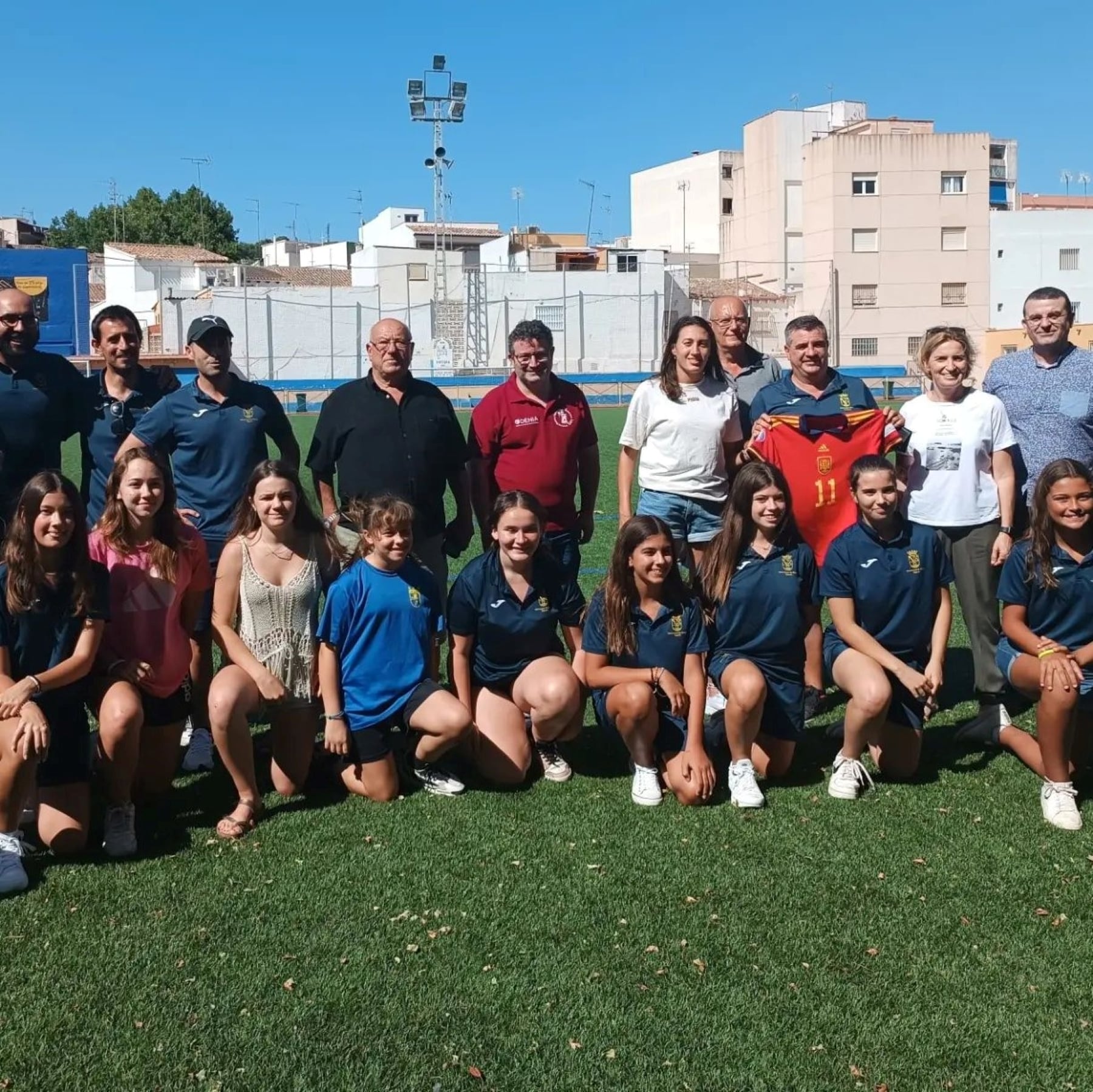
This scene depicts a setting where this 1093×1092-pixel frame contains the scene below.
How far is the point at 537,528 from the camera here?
→ 4.97m

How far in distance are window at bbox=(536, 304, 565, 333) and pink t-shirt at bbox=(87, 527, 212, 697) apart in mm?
46027

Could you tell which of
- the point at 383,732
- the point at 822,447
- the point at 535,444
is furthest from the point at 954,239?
the point at 383,732

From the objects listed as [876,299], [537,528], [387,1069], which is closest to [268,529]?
[537,528]

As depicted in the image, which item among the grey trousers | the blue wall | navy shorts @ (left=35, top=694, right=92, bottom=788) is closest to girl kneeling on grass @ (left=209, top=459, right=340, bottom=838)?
navy shorts @ (left=35, top=694, right=92, bottom=788)

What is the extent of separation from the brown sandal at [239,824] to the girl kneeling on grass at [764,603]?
187 centimetres

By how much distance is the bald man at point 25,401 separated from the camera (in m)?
5.22

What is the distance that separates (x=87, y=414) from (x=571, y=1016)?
3.74 metres

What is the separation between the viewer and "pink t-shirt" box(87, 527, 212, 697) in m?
4.52

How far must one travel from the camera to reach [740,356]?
5930 millimetres

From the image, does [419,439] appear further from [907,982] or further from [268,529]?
[907,982]

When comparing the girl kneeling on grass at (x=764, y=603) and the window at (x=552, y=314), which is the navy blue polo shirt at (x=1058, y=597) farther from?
the window at (x=552, y=314)

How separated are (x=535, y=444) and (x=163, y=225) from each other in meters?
80.3

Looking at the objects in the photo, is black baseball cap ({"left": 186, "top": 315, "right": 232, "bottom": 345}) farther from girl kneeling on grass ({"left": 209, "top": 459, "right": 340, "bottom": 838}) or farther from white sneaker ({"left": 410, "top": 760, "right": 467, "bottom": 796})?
white sneaker ({"left": 410, "top": 760, "right": 467, "bottom": 796})

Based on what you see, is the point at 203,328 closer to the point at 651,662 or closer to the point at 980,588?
the point at 651,662
